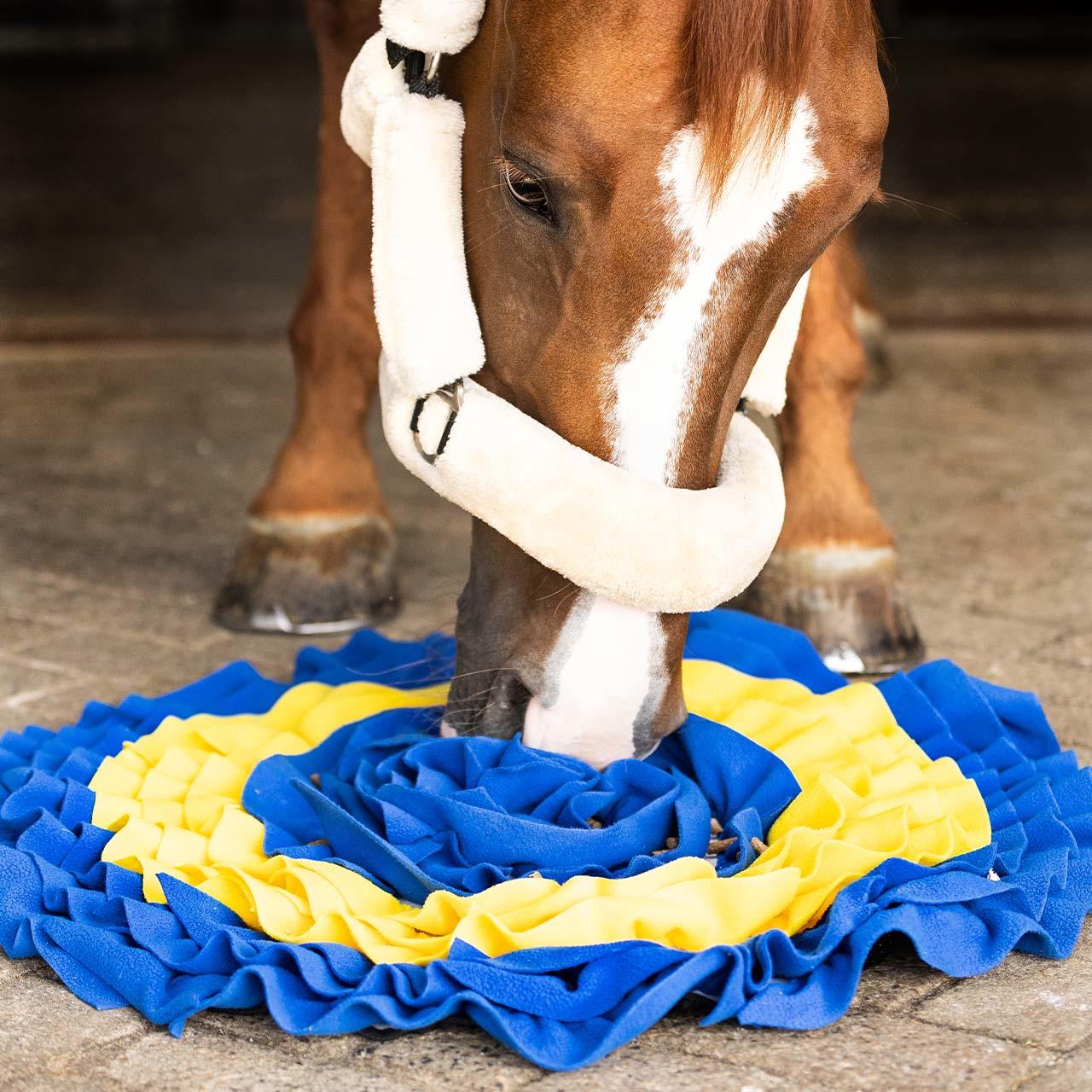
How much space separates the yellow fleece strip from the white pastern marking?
0.15 m

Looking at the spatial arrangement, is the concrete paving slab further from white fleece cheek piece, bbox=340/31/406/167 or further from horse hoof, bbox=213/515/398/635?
horse hoof, bbox=213/515/398/635

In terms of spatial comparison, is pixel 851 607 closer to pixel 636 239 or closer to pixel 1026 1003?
pixel 1026 1003

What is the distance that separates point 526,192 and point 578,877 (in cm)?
66

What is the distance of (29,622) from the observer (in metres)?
2.74

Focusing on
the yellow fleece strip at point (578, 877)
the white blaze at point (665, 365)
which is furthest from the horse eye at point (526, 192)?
the yellow fleece strip at point (578, 877)

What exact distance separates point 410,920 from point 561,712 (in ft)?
0.81

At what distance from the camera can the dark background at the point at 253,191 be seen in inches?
219

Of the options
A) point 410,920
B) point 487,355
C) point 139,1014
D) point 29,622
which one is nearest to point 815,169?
point 487,355

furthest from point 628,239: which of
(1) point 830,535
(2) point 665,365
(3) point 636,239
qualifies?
(1) point 830,535

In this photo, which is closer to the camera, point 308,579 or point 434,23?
point 434,23

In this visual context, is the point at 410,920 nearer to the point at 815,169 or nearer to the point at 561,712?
the point at 561,712

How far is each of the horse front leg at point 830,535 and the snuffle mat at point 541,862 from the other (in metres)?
0.40

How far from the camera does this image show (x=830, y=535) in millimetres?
2568

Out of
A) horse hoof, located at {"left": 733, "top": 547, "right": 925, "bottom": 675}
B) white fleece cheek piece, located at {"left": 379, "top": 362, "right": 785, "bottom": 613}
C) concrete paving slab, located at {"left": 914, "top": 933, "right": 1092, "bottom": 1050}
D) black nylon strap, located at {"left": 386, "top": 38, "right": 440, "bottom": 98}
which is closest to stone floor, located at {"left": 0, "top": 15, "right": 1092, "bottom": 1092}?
concrete paving slab, located at {"left": 914, "top": 933, "right": 1092, "bottom": 1050}
